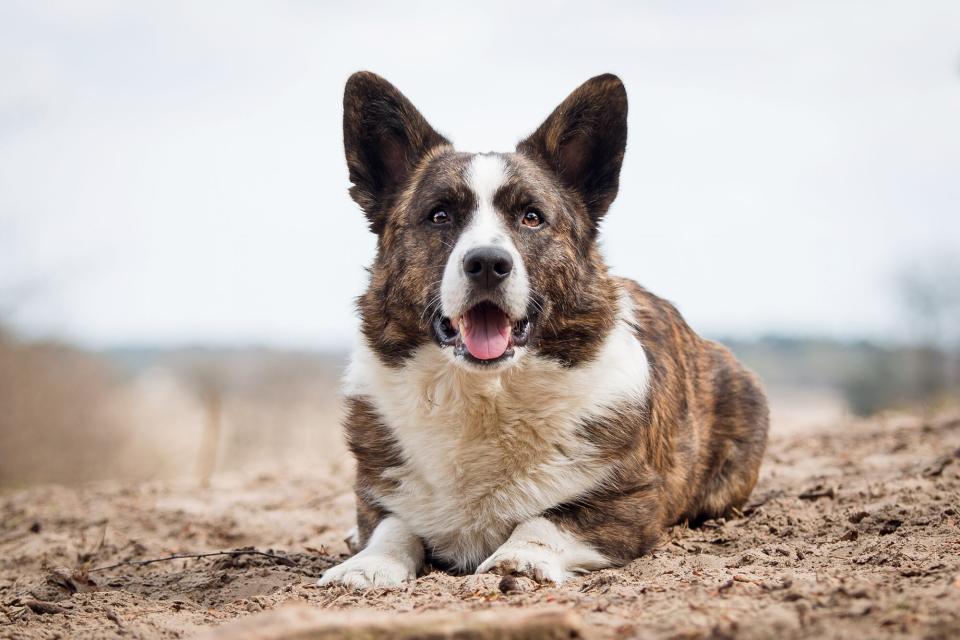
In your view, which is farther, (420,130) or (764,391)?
(764,391)

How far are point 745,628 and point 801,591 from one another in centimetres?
50

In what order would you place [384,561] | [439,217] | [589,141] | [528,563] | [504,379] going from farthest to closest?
[589,141]
[439,217]
[504,379]
[384,561]
[528,563]

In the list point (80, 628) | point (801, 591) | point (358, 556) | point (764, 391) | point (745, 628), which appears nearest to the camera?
point (745, 628)

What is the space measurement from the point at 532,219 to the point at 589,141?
0.78 meters

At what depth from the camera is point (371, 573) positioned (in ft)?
14.0

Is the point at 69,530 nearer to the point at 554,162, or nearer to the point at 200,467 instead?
the point at 554,162

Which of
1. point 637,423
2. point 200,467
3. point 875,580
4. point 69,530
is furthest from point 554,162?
point 200,467

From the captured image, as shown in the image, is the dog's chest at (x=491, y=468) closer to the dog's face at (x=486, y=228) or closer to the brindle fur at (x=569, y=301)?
the brindle fur at (x=569, y=301)

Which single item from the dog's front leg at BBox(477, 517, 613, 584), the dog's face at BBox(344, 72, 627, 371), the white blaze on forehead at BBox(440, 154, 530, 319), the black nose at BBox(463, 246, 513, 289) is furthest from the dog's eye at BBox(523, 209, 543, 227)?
the dog's front leg at BBox(477, 517, 613, 584)

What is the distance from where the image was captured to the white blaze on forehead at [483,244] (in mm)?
4293

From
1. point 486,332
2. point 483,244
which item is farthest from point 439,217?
point 486,332

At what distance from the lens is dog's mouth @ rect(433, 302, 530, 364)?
439 cm

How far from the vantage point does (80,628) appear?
366cm

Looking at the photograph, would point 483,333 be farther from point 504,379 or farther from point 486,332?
point 504,379
